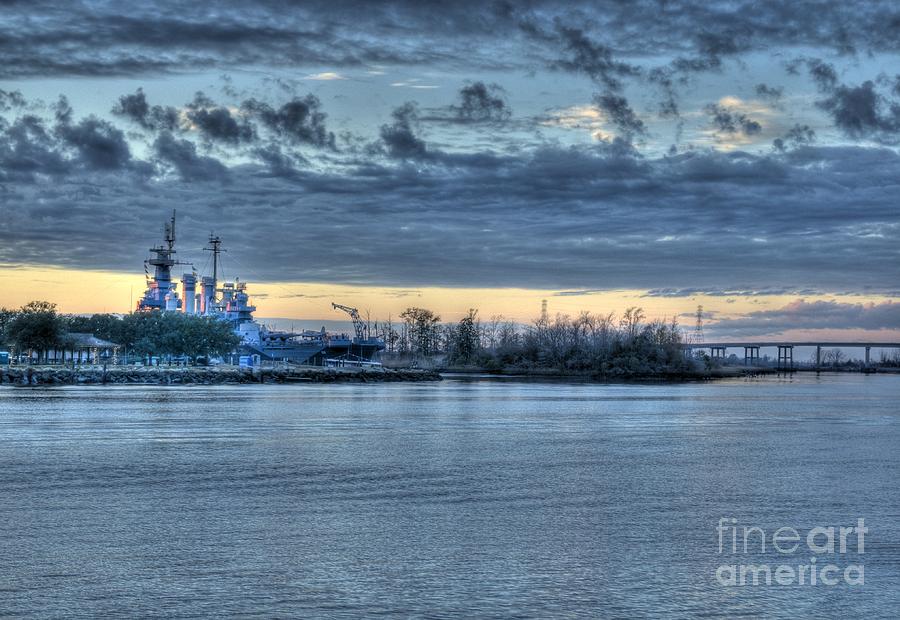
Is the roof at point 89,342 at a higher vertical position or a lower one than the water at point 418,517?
higher

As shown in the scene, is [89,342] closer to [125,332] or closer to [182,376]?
[125,332]

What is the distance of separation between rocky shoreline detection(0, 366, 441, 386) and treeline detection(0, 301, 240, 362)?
29.4 feet

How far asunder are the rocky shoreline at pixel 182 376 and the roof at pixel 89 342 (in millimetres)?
17820

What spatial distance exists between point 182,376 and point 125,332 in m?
36.2

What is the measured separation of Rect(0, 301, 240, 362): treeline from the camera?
369ft

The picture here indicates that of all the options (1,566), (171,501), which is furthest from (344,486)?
(1,566)

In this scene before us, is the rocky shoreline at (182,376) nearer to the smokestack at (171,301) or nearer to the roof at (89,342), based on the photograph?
the roof at (89,342)

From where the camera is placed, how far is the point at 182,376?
4200 inches

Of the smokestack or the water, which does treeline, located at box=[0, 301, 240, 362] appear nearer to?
A: the smokestack

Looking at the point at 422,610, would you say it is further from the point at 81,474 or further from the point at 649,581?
the point at 81,474

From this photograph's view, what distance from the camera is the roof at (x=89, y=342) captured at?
128 metres

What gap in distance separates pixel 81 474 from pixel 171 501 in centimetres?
573

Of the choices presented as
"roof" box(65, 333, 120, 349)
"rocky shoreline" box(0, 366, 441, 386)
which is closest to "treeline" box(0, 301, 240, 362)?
"roof" box(65, 333, 120, 349)

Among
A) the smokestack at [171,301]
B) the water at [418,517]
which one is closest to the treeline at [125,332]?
the smokestack at [171,301]
